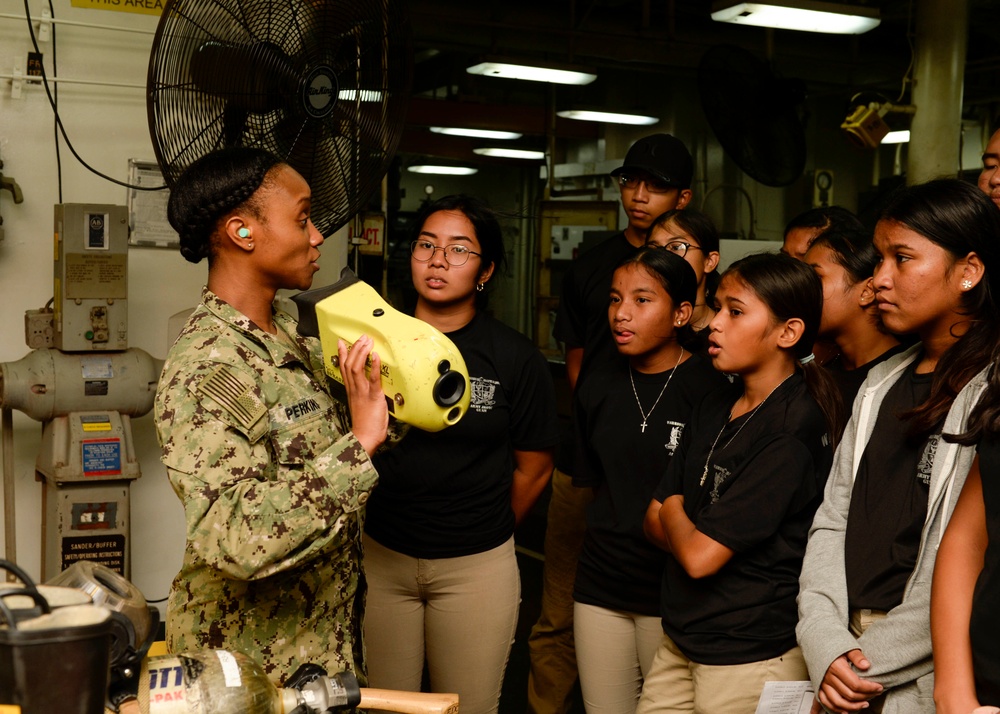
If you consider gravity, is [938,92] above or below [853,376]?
above

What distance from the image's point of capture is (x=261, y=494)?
1368mm

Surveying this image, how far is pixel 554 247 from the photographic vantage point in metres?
7.04

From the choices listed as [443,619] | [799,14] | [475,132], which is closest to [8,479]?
[443,619]

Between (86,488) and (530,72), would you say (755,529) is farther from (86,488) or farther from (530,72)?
(530,72)

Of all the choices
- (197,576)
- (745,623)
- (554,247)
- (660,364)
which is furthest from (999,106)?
(197,576)

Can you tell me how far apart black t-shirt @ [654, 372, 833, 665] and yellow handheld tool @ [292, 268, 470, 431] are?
0.54 m

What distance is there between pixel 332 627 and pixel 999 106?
820 cm

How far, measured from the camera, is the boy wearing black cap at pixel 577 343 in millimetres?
2643

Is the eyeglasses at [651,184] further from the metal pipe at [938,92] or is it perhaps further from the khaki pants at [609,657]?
the metal pipe at [938,92]

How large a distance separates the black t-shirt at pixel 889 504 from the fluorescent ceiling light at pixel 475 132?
536cm

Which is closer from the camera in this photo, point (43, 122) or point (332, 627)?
point (332, 627)

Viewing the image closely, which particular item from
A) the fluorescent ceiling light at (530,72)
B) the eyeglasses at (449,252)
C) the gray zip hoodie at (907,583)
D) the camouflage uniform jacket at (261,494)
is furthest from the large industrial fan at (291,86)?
the fluorescent ceiling light at (530,72)

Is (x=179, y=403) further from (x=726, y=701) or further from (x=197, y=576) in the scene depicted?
(x=726, y=701)

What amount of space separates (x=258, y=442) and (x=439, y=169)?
22.0 feet
